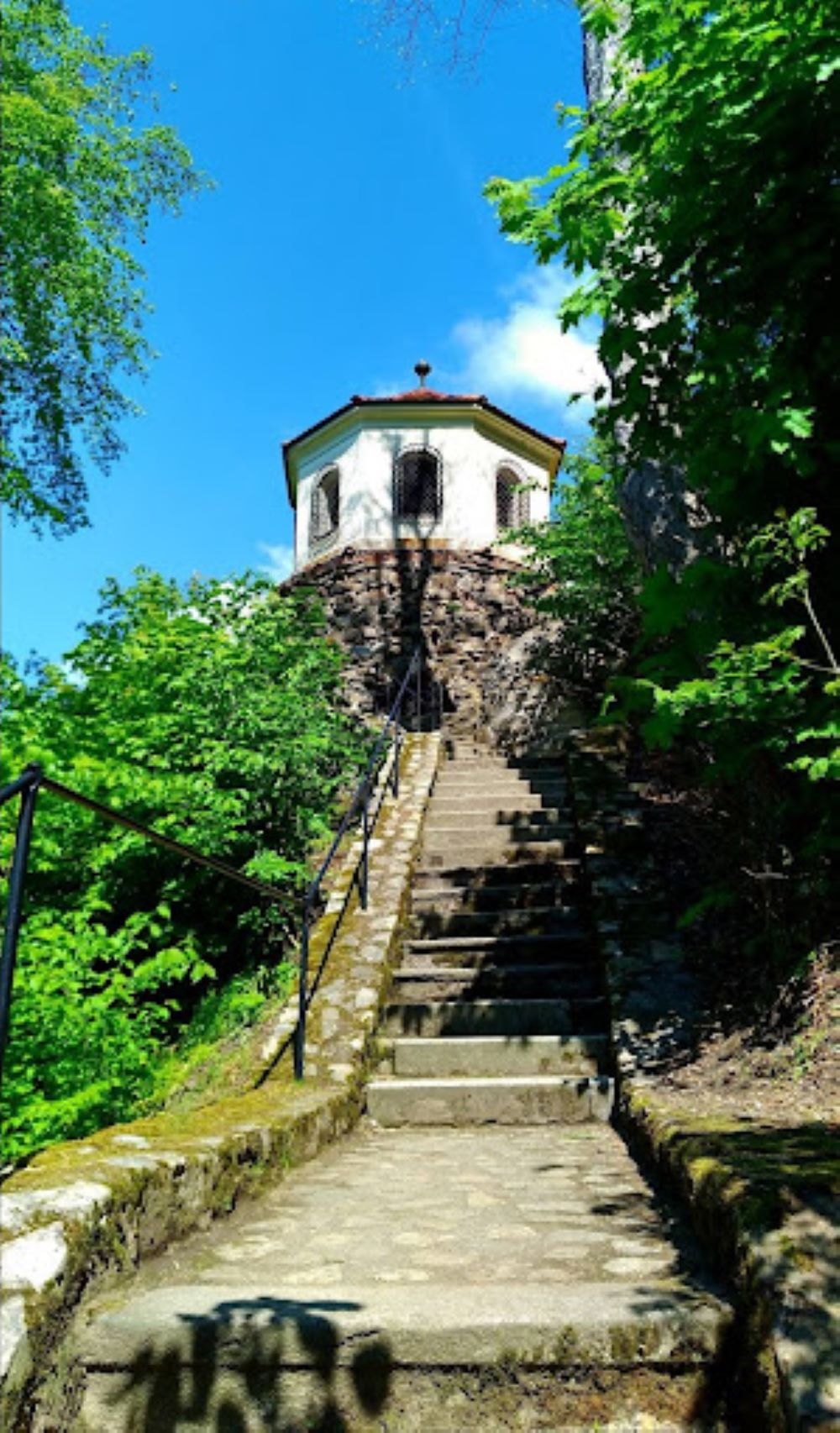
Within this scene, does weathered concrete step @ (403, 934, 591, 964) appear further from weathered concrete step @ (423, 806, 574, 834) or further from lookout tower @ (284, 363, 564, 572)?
lookout tower @ (284, 363, 564, 572)

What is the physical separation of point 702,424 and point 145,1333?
366cm

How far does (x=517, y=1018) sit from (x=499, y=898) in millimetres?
1403

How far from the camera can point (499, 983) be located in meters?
5.68

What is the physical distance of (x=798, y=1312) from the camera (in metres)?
1.82

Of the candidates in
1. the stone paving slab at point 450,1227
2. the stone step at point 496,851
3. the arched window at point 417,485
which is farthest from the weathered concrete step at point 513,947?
the arched window at point 417,485

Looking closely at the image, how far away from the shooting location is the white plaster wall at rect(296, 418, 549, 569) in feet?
56.5

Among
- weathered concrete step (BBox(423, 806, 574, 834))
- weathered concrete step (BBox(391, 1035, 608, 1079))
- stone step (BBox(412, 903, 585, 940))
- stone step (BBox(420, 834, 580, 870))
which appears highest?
weathered concrete step (BBox(423, 806, 574, 834))

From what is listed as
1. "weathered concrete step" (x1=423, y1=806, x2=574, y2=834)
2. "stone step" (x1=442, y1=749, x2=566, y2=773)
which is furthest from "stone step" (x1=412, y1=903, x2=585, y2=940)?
"stone step" (x1=442, y1=749, x2=566, y2=773)

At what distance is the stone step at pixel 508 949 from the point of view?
595 cm

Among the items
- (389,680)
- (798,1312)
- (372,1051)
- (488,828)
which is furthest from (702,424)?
(389,680)

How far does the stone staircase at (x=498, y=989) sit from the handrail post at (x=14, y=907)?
329cm

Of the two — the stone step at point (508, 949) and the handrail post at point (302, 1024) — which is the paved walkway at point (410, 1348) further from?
the stone step at point (508, 949)

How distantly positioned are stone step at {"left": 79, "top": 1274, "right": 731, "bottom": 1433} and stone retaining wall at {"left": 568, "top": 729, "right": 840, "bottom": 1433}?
168 mm

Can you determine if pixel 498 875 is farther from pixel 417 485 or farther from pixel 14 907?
pixel 417 485
